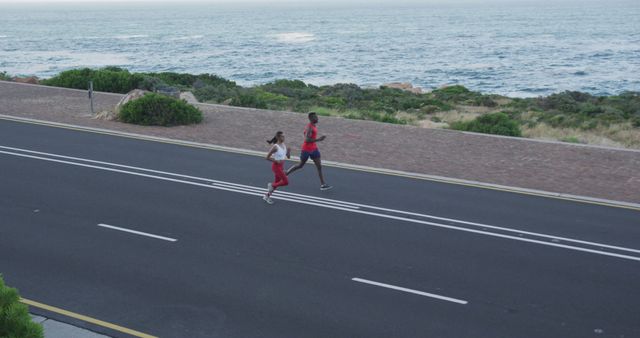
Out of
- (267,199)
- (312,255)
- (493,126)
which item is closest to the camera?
(312,255)

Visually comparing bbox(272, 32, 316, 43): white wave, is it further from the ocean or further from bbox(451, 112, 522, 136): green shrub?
bbox(451, 112, 522, 136): green shrub

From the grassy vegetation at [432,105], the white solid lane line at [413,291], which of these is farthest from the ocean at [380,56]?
the white solid lane line at [413,291]

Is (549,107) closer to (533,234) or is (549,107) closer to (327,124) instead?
(327,124)

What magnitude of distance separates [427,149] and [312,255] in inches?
364

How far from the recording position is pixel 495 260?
11508 mm

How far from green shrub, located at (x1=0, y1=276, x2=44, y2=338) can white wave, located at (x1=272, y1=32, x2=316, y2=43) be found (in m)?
120

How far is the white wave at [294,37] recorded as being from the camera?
5000 inches

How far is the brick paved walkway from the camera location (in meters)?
17.0

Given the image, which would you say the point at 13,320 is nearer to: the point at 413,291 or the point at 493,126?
the point at 413,291

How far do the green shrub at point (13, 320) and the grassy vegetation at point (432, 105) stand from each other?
61.7ft

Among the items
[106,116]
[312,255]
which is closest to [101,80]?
[106,116]

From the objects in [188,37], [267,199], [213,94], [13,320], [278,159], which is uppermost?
[13,320]

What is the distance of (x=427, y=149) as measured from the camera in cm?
2008

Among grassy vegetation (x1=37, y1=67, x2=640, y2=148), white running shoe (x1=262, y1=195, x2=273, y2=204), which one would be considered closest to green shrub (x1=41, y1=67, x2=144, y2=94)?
grassy vegetation (x1=37, y1=67, x2=640, y2=148)
